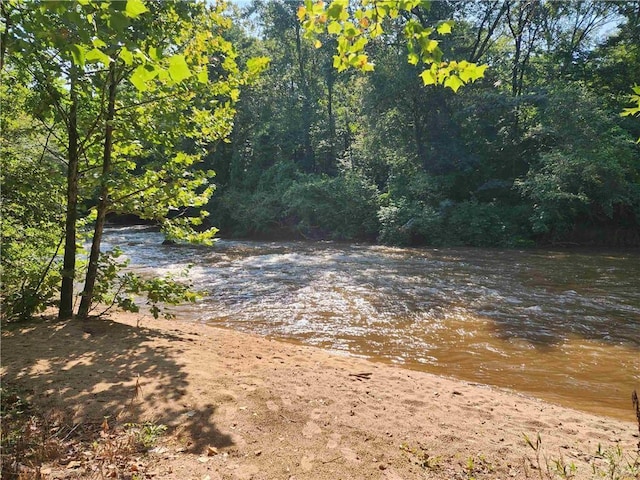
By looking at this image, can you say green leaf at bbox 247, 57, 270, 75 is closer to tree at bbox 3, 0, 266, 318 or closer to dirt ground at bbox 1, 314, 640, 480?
tree at bbox 3, 0, 266, 318

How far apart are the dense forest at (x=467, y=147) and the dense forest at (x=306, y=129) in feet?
0.39

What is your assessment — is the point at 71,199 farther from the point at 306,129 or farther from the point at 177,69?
the point at 306,129

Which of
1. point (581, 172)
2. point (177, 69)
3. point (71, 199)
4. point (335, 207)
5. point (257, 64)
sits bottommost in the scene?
point (335, 207)

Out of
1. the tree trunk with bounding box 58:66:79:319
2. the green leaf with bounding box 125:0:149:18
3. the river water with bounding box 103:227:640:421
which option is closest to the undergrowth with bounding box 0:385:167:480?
the green leaf with bounding box 125:0:149:18

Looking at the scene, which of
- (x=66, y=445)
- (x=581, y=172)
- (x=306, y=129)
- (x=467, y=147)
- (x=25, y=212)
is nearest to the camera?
(x=66, y=445)

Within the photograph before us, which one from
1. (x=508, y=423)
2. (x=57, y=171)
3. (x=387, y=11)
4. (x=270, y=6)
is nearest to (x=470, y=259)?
(x=508, y=423)

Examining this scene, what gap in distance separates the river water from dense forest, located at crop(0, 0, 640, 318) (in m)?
1.97

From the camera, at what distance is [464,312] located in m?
8.37

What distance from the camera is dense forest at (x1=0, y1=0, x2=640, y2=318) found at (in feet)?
10.4

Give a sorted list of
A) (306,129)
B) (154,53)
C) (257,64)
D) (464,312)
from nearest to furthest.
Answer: (154,53) < (257,64) < (464,312) < (306,129)

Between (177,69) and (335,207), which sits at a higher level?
(177,69)

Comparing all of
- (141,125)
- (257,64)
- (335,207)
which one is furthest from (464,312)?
(335,207)

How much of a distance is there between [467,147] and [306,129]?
12854mm

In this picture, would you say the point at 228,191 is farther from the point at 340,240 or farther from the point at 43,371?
the point at 43,371
